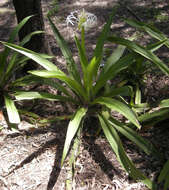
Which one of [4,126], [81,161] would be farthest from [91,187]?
[4,126]

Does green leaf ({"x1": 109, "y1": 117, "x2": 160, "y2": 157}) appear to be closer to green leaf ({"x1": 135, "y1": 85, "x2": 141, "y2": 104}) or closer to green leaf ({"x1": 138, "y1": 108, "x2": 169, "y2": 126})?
green leaf ({"x1": 138, "y1": 108, "x2": 169, "y2": 126})

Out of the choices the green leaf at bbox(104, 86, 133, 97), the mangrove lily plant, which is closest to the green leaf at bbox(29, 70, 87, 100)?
the mangrove lily plant

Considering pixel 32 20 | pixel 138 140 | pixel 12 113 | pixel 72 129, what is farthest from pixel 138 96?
pixel 32 20

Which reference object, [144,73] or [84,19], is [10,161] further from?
[144,73]

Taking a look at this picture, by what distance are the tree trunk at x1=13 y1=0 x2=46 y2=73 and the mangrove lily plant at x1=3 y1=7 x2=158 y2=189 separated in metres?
0.51

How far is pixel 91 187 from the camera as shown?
184 centimetres

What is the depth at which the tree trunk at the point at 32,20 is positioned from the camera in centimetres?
253

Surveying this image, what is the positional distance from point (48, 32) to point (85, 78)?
6.81ft

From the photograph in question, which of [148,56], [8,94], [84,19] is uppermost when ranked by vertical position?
[84,19]

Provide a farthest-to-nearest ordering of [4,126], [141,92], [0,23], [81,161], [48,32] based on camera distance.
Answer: [0,23] < [48,32] < [141,92] < [4,126] < [81,161]

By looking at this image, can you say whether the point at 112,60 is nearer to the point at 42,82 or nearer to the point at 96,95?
the point at 96,95

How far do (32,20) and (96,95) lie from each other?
118 centimetres

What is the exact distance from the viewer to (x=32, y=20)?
2648mm

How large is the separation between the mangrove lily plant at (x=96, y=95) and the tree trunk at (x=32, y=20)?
0.51 metres
